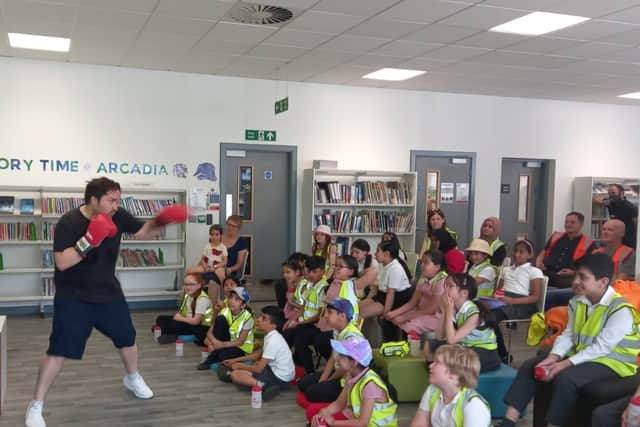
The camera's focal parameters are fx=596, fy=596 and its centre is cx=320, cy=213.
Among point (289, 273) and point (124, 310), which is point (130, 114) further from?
point (124, 310)

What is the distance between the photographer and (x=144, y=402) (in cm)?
437

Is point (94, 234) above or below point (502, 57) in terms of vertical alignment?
below

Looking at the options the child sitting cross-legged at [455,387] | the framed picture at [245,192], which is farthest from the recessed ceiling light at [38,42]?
the child sitting cross-legged at [455,387]

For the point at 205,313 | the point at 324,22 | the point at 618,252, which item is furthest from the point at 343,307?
the point at 618,252

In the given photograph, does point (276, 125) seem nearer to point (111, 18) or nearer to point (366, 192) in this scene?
point (366, 192)

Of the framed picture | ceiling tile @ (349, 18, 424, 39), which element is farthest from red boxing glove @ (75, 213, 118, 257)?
the framed picture

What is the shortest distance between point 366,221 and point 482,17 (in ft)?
12.9

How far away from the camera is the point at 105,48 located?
6.48 meters

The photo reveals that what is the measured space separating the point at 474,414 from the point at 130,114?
6.12 metres

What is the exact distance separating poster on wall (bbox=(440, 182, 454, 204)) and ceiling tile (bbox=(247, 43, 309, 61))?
3565mm

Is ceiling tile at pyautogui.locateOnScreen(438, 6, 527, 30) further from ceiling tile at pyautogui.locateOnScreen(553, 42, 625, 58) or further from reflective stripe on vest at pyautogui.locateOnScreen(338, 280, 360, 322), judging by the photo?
reflective stripe on vest at pyautogui.locateOnScreen(338, 280, 360, 322)

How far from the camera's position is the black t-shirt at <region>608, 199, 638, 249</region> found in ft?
25.1

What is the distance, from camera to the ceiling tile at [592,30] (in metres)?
5.25

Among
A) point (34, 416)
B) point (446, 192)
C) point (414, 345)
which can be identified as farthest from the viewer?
point (446, 192)
